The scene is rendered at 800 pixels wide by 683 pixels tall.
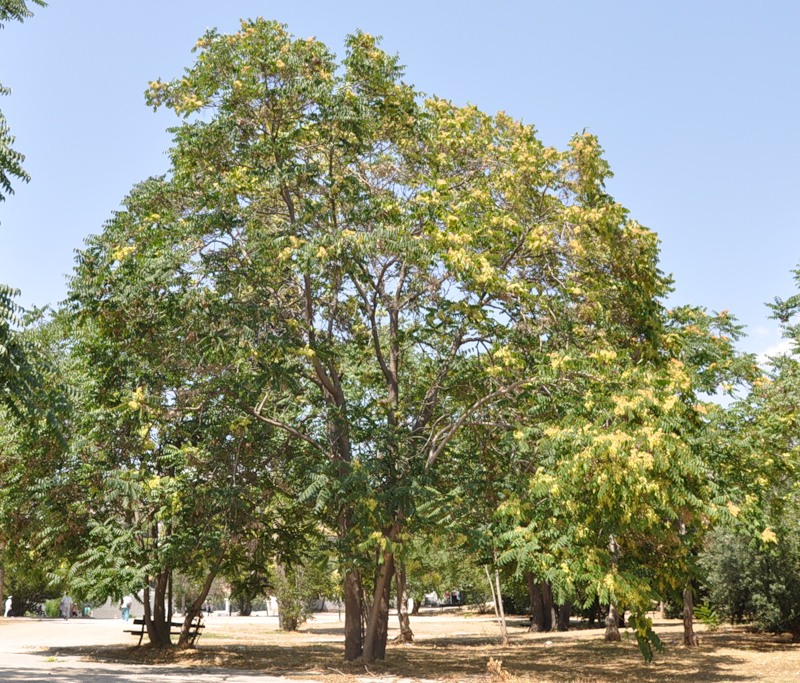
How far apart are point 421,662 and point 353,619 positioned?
2062 millimetres

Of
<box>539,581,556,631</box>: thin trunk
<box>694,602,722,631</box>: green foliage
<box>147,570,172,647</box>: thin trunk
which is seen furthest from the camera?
<box>539,581,556,631</box>: thin trunk

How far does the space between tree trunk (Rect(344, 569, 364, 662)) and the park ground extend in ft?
1.48

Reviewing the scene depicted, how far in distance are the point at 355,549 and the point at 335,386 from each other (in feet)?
12.9

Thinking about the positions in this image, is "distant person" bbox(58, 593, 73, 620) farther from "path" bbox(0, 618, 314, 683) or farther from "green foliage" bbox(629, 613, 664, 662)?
"green foliage" bbox(629, 613, 664, 662)

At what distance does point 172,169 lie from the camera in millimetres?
18234

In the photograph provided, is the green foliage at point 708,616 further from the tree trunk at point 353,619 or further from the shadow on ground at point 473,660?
the tree trunk at point 353,619

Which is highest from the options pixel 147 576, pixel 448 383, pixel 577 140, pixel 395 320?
pixel 577 140

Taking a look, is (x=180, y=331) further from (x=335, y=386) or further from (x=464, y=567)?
(x=464, y=567)

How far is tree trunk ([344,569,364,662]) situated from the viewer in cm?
1869

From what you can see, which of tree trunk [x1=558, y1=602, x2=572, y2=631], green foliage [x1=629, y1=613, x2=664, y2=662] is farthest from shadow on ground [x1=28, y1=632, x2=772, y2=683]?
tree trunk [x1=558, y1=602, x2=572, y2=631]

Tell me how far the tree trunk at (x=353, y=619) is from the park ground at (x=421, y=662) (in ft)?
1.48

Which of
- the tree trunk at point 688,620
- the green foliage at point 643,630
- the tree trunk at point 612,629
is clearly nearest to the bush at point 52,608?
the tree trunk at point 612,629

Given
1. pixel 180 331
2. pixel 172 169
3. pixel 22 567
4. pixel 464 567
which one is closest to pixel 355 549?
pixel 180 331

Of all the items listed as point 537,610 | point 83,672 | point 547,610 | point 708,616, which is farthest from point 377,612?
point 708,616
